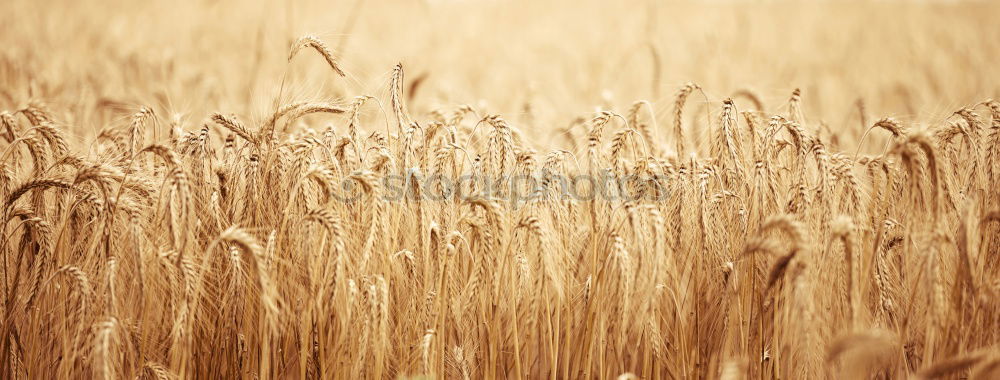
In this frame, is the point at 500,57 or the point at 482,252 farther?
the point at 500,57

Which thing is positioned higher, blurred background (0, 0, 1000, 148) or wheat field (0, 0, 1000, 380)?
blurred background (0, 0, 1000, 148)

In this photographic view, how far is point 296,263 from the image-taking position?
2.13m

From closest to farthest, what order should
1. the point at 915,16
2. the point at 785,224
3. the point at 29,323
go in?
the point at 785,224, the point at 29,323, the point at 915,16

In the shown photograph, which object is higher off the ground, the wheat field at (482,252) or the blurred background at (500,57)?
the blurred background at (500,57)

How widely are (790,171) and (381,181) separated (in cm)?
157

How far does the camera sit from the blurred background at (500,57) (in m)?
5.27

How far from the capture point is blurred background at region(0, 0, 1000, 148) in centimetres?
527

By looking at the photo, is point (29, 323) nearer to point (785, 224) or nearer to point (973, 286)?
point (785, 224)

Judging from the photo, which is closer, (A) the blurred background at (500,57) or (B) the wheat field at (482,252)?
(B) the wheat field at (482,252)

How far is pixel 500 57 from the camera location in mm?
9305

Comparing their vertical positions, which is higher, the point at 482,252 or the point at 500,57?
the point at 500,57

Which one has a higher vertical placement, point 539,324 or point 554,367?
point 539,324

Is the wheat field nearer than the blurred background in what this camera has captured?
Yes

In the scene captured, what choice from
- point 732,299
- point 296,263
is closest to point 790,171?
point 732,299
